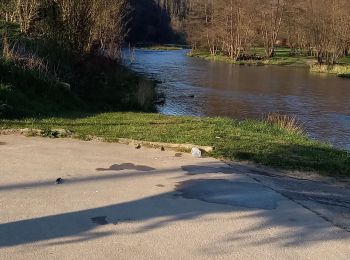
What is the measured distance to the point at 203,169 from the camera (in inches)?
332

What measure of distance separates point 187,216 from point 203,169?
2344mm

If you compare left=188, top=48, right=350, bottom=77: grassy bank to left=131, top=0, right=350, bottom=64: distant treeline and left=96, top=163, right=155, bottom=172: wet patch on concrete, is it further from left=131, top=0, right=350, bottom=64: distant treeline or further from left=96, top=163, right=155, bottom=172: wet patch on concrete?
left=96, top=163, right=155, bottom=172: wet patch on concrete

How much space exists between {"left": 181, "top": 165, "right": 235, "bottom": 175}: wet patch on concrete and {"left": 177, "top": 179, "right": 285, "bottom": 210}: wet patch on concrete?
515 mm

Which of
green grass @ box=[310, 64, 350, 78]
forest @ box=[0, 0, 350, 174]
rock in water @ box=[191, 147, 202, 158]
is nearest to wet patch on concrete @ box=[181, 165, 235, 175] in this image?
rock in water @ box=[191, 147, 202, 158]

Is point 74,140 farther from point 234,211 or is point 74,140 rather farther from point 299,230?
point 299,230

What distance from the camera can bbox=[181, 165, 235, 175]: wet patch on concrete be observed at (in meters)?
8.22

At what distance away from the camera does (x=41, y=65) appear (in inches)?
658

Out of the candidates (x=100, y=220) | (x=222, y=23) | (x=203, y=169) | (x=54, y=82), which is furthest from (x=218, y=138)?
(x=222, y=23)

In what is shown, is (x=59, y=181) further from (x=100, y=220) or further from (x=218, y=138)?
(x=218, y=138)

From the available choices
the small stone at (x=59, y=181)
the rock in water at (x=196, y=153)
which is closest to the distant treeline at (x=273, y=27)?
the rock in water at (x=196, y=153)

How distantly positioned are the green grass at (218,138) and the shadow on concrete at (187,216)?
2051 mm

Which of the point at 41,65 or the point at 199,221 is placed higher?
the point at 41,65

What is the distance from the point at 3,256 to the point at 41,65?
41.5 ft

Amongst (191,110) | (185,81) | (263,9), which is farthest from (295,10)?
(191,110)
